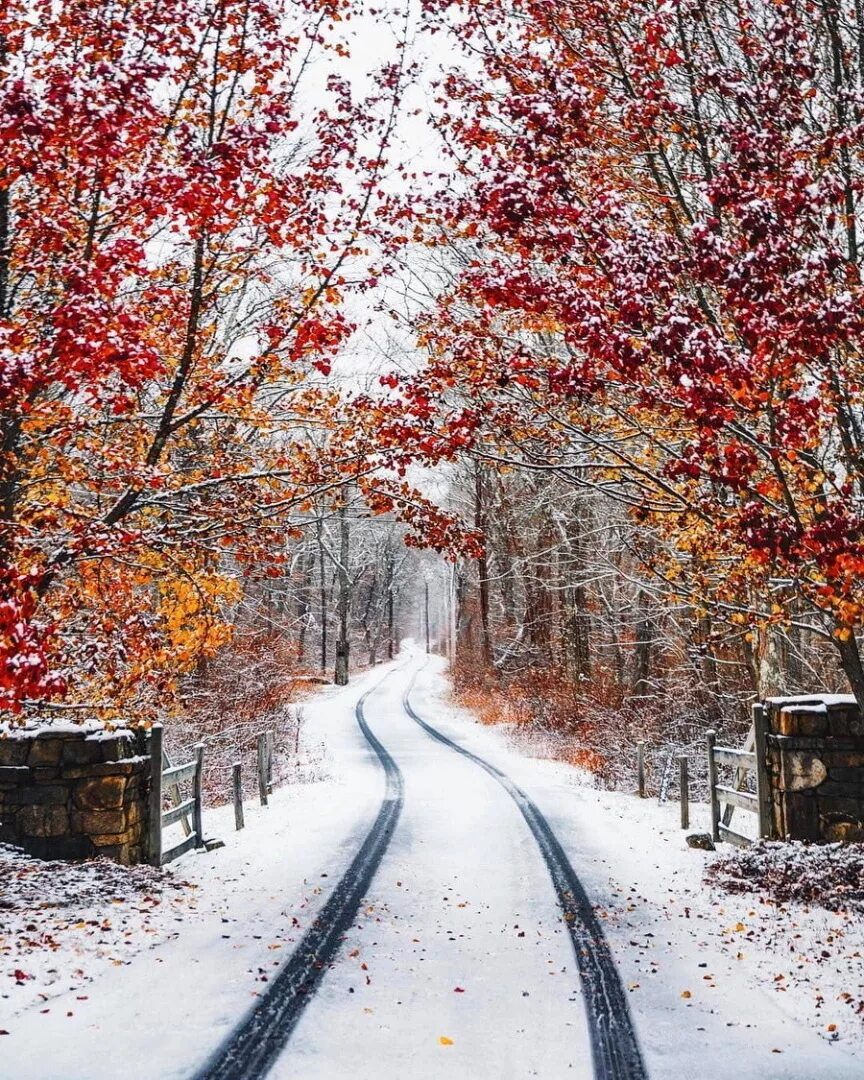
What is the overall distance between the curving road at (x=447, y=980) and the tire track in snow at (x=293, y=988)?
0.01 meters

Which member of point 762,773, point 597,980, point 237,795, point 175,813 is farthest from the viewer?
point 237,795

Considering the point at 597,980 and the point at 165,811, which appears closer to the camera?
the point at 597,980

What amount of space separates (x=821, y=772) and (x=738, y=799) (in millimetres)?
1292

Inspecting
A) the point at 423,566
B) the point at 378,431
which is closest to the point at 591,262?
the point at 378,431

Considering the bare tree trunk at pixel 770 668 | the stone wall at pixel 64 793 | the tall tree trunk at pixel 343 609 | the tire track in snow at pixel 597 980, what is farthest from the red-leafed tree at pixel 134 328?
the tall tree trunk at pixel 343 609

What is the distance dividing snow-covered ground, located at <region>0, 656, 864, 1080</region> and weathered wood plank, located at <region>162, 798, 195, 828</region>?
56 cm

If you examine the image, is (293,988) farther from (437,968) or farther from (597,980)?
(597,980)

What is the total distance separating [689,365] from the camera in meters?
6.17

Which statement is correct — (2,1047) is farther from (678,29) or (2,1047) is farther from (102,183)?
(678,29)

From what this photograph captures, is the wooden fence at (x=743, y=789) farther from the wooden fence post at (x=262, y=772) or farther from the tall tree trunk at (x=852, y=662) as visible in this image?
the wooden fence post at (x=262, y=772)

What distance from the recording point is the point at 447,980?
20.2 feet

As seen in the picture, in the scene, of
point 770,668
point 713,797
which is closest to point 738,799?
point 713,797

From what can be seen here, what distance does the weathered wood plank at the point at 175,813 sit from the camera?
9875 mm

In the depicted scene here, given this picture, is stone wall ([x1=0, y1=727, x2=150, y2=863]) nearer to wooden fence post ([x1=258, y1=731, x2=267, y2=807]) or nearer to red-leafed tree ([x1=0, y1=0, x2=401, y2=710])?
red-leafed tree ([x1=0, y1=0, x2=401, y2=710])
